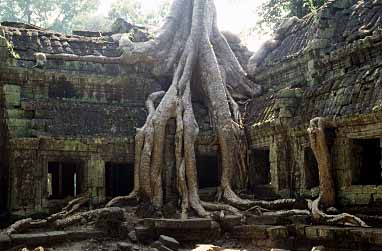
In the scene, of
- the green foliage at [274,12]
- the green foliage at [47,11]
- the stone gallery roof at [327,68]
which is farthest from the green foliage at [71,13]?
the stone gallery roof at [327,68]

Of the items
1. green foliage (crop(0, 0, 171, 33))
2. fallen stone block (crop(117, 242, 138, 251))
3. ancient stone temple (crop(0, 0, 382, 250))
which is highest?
green foliage (crop(0, 0, 171, 33))

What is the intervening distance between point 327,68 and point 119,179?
645cm

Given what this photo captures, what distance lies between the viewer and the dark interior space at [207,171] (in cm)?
1427

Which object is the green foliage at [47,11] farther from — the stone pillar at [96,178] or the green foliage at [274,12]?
the stone pillar at [96,178]

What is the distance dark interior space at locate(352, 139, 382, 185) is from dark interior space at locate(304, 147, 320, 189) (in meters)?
1.23

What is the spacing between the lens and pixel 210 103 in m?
13.5

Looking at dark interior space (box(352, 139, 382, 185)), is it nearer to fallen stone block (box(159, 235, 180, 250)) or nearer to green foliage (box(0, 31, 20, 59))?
fallen stone block (box(159, 235, 180, 250))

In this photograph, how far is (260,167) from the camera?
13328mm

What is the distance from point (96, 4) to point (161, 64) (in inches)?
765

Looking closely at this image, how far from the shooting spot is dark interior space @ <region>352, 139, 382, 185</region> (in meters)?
9.91

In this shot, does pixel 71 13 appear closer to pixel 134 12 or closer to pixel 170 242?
pixel 134 12

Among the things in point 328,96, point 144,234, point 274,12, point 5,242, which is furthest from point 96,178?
point 274,12

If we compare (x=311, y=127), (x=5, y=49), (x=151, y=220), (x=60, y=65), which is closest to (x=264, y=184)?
(x=311, y=127)

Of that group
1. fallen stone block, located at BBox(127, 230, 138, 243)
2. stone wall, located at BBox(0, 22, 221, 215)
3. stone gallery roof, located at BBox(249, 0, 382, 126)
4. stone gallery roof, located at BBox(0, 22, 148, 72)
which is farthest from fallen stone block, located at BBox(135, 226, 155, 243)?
stone gallery roof, located at BBox(0, 22, 148, 72)
